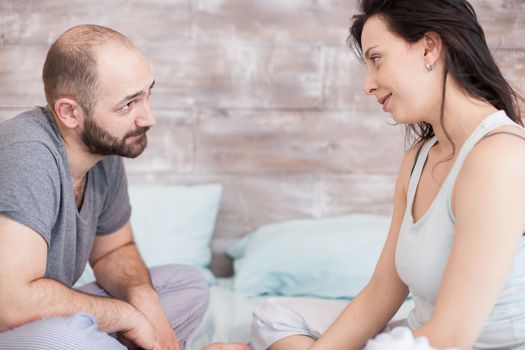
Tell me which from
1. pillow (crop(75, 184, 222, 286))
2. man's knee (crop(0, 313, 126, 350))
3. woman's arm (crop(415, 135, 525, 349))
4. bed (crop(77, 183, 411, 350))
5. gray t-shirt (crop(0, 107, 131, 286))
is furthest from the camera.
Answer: pillow (crop(75, 184, 222, 286))

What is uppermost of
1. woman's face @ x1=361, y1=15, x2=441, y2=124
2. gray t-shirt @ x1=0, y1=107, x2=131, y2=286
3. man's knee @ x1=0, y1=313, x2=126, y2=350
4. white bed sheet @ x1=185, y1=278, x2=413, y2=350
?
woman's face @ x1=361, y1=15, x2=441, y2=124

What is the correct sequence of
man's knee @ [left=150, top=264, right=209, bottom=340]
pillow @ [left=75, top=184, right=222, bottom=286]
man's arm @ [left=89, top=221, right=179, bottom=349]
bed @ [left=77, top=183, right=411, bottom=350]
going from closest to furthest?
1. man's arm @ [left=89, top=221, right=179, bottom=349]
2. man's knee @ [left=150, top=264, right=209, bottom=340]
3. bed @ [left=77, top=183, right=411, bottom=350]
4. pillow @ [left=75, top=184, right=222, bottom=286]

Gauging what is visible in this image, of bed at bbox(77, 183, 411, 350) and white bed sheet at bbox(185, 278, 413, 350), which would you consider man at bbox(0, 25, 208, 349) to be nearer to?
white bed sheet at bbox(185, 278, 413, 350)

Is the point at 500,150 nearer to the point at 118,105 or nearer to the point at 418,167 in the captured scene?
the point at 418,167

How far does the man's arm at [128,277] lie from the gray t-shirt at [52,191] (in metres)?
0.08

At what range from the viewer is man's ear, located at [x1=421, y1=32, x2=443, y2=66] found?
1216 mm

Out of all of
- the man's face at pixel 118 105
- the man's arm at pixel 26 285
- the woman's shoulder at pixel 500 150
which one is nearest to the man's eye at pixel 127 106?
the man's face at pixel 118 105

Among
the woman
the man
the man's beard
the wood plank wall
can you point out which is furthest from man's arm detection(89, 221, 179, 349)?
the wood plank wall

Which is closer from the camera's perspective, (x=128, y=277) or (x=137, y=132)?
(x=137, y=132)

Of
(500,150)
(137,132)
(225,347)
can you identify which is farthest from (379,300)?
(137,132)

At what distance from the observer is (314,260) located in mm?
2113

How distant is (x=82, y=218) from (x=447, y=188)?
893 mm

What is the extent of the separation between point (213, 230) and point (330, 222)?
16.9 inches

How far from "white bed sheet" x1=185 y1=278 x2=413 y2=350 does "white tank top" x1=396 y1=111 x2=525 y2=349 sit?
53 cm
